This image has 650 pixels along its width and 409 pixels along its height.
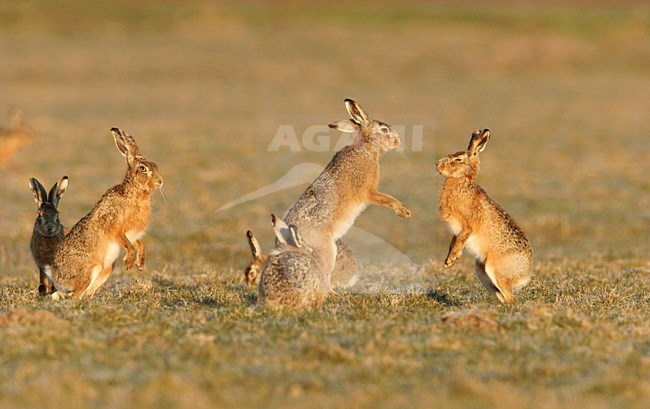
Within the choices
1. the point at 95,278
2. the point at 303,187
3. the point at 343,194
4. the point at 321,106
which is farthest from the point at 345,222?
the point at 321,106

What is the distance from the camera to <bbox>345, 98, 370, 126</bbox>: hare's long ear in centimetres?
1135

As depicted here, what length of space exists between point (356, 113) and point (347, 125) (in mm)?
195

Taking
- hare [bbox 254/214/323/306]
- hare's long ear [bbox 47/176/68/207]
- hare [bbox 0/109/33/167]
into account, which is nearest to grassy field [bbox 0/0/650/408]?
hare [bbox 254/214/323/306]

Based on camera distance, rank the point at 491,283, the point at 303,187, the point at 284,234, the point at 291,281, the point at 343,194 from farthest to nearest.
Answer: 1. the point at 303,187
2. the point at 343,194
3. the point at 284,234
4. the point at 491,283
5. the point at 291,281

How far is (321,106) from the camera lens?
122ft

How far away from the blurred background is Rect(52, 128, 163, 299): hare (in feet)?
11.6

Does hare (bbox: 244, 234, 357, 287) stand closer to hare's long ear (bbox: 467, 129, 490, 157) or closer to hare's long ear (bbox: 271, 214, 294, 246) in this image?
hare's long ear (bbox: 271, 214, 294, 246)

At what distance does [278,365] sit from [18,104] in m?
31.5

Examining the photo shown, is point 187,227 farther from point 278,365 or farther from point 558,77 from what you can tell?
point 558,77

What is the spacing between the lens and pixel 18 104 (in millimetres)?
36000

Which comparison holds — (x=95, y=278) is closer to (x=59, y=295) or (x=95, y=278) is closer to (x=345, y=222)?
(x=59, y=295)

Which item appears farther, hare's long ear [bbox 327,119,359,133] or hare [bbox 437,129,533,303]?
hare's long ear [bbox 327,119,359,133]

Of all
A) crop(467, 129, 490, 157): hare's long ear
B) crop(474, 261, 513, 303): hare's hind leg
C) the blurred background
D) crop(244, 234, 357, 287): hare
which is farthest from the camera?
the blurred background

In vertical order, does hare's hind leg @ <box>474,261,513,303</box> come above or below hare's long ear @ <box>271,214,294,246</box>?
below
